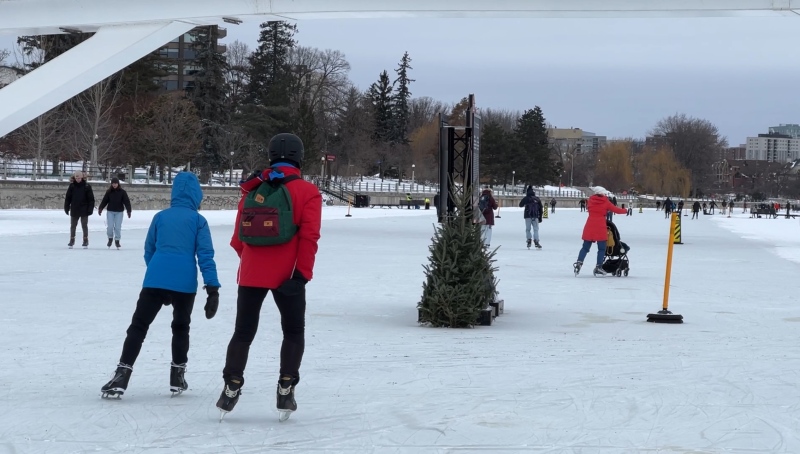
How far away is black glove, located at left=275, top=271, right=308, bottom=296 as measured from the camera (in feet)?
19.3

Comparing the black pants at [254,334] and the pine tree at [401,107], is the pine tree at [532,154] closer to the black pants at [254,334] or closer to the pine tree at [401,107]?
the pine tree at [401,107]

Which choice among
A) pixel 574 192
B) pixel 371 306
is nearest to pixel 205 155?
pixel 371 306

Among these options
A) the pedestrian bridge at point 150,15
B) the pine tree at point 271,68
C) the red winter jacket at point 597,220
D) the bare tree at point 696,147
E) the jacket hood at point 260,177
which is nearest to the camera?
the jacket hood at point 260,177

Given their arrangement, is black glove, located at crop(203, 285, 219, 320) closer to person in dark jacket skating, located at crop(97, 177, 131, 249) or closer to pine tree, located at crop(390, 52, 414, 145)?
person in dark jacket skating, located at crop(97, 177, 131, 249)

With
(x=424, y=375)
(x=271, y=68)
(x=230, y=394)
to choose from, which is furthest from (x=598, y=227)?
(x=271, y=68)

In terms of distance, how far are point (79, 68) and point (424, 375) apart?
1924 centimetres

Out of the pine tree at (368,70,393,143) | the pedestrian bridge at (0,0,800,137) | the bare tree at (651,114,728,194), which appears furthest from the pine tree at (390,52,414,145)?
the pedestrian bridge at (0,0,800,137)

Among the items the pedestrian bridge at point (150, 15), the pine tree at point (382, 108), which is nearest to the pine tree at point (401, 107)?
the pine tree at point (382, 108)

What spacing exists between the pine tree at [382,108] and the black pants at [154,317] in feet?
395

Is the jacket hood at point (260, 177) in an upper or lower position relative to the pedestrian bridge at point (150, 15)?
lower

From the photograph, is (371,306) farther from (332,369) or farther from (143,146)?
(143,146)

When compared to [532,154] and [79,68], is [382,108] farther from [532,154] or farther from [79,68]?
[79,68]

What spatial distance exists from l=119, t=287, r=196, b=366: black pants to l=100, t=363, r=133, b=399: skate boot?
0.05 meters

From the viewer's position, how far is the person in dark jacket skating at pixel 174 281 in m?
6.75
